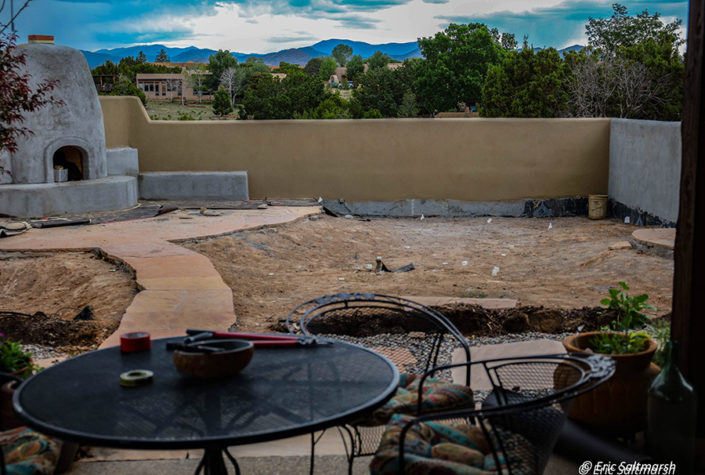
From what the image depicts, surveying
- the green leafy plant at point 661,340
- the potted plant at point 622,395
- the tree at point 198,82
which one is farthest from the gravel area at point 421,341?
the tree at point 198,82

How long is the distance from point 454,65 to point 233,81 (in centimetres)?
2154

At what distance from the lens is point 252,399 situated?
2389 millimetres

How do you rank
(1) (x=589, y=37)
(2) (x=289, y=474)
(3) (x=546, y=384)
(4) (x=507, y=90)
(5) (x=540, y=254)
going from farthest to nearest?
(1) (x=589, y=37) < (4) (x=507, y=90) < (5) (x=540, y=254) < (3) (x=546, y=384) < (2) (x=289, y=474)

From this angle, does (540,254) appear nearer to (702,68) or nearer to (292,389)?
(702,68)

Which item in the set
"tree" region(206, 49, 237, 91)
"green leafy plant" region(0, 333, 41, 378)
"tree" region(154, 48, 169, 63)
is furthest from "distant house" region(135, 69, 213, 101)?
"green leafy plant" region(0, 333, 41, 378)

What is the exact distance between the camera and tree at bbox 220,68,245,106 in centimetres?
6362

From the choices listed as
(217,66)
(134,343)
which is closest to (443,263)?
(134,343)

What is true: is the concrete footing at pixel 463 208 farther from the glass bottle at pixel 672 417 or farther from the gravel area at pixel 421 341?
the glass bottle at pixel 672 417

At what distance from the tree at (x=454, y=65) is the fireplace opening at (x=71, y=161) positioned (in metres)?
42.9

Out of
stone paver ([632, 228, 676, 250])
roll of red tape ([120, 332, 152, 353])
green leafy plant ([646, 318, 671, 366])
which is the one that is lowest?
stone paver ([632, 228, 676, 250])

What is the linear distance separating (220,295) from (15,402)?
4.23 m

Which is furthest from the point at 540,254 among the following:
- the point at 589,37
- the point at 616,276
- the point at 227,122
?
the point at 589,37

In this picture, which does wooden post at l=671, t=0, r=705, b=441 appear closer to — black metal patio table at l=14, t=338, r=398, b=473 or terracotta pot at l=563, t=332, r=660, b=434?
terracotta pot at l=563, t=332, r=660, b=434

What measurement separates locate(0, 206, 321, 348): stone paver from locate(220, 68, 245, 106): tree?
5364 cm
